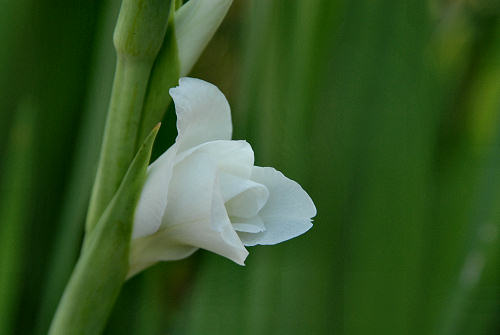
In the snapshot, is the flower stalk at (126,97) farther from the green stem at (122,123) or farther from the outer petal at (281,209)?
the outer petal at (281,209)

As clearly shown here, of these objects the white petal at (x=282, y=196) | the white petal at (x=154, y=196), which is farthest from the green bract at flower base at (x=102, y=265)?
the white petal at (x=282, y=196)

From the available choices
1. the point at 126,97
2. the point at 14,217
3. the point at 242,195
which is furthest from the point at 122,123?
the point at 14,217

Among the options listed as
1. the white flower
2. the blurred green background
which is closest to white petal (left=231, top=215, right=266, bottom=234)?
the white flower

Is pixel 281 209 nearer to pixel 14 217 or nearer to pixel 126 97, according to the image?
pixel 126 97

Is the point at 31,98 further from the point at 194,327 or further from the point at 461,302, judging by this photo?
the point at 461,302

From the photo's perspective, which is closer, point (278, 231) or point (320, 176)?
point (278, 231)
